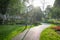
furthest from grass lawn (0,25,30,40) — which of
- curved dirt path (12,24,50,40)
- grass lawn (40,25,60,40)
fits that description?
grass lawn (40,25,60,40)

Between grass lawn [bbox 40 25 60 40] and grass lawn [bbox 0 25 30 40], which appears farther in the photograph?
grass lawn [bbox 0 25 30 40]

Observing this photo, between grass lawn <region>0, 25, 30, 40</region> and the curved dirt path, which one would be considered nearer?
the curved dirt path

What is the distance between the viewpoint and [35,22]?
313cm

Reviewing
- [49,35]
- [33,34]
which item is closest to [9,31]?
[33,34]

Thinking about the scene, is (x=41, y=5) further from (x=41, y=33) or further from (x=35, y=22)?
(x=41, y=33)

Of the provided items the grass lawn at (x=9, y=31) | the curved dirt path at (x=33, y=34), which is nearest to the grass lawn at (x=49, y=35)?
the curved dirt path at (x=33, y=34)

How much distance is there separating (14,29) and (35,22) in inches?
21.5

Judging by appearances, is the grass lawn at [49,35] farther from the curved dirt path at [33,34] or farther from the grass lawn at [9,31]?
the grass lawn at [9,31]

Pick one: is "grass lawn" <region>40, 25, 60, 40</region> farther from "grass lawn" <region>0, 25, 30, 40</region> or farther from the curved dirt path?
"grass lawn" <region>0, 25, 30, 40</region>

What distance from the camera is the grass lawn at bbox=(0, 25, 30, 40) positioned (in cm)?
318

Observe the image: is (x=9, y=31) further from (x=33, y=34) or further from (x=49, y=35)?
(x=49, y=35)

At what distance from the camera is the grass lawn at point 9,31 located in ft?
10.4

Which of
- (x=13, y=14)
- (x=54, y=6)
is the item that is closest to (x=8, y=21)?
A: (x=13, y=14)

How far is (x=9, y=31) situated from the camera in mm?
3264
